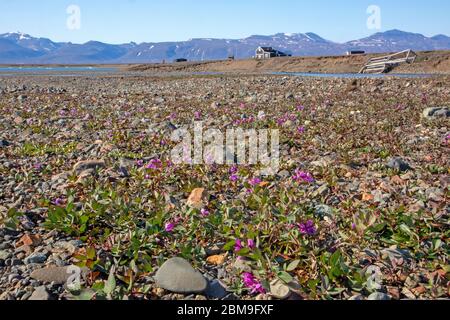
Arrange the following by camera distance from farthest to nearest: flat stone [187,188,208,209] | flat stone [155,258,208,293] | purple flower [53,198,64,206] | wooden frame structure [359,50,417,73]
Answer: wooden frame structure [359,50,417,73]
flat stone [187,188,208,209]
purple flower [53,198,64,206]
flat stone [155,258,208,293]

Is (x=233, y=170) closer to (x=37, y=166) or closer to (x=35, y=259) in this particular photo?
(x=37, y=166)

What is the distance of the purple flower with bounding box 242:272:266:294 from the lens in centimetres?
399

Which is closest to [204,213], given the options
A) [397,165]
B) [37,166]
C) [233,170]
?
[233,170]

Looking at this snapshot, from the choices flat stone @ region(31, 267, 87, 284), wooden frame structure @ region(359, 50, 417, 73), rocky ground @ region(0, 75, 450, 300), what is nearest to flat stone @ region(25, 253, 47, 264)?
rocky ground @ region(0, 75, 450, 300)

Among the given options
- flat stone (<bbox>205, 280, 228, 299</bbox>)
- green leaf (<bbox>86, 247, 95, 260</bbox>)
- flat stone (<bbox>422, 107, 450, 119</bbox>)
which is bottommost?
flat stone (<bbox>205, 280, 228, 299</bbox>)

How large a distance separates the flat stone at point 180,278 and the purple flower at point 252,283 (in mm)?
367

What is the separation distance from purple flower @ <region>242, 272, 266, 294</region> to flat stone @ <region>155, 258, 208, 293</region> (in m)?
0.37

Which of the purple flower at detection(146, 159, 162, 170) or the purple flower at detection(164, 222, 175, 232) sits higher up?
the purple flower at detection(146, 159, 162, 170)

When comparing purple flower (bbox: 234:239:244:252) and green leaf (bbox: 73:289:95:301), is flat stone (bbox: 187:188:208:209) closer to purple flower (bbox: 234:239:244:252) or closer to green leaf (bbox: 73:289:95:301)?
purple flower (bbox: 234:239:244:252)

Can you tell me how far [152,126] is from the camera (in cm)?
1238

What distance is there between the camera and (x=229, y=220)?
530 cm
